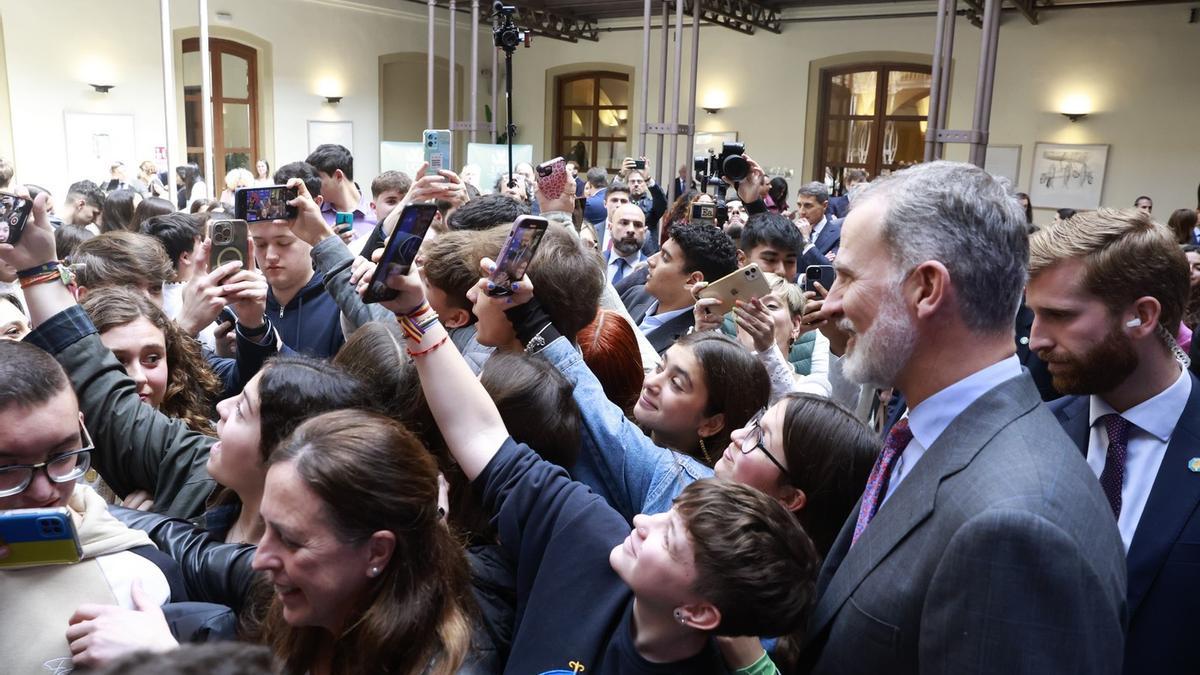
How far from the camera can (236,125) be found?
41.0 ft

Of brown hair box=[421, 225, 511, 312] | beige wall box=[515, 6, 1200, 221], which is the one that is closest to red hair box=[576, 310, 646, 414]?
brown hair box=[421, 225, 511, 312]

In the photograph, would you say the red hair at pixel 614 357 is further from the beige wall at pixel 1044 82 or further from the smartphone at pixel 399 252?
the beige wall at pixel 1044 82

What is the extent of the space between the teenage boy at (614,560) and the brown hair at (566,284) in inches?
15.9

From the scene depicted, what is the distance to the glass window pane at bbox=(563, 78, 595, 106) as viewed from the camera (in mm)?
14844

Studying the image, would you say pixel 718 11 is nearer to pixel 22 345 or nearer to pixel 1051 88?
pixel 1051 88

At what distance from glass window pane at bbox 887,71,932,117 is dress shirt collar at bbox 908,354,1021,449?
11876 millimetres

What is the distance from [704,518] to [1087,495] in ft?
1.54

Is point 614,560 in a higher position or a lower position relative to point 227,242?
lower

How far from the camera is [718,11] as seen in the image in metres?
10.7

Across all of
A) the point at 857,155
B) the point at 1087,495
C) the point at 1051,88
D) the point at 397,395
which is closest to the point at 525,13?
the point at 857,155

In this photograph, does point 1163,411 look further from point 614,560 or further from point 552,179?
point 552,179

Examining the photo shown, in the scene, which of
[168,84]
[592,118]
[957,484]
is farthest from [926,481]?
[592,118]

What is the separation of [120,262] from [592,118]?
12.7 meters

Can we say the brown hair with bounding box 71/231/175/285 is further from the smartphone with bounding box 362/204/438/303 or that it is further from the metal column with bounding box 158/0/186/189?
the metal column with bounding box 158/0/186/189
